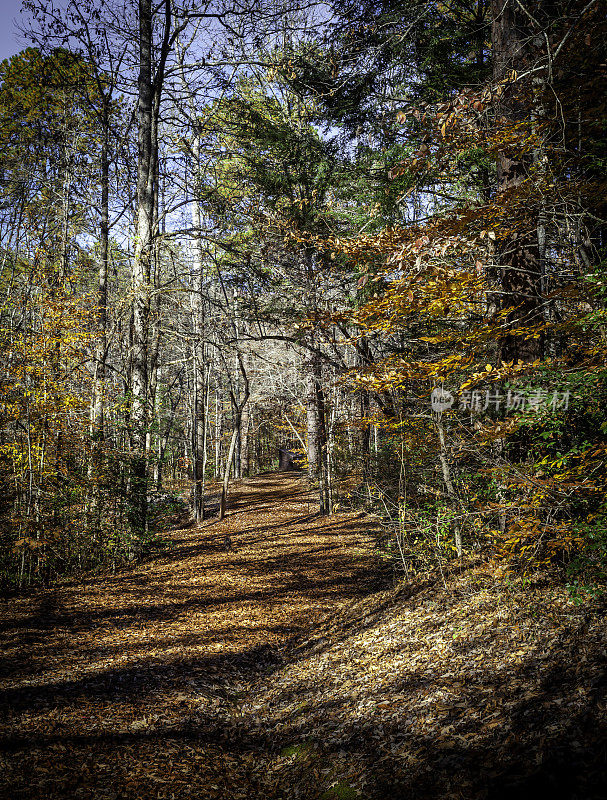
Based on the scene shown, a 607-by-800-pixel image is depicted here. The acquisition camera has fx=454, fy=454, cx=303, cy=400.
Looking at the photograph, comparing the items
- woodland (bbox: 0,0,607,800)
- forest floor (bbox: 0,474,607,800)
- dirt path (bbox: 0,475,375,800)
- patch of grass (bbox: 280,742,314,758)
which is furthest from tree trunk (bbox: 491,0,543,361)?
dirt path (bbox: 0,475,375,800)

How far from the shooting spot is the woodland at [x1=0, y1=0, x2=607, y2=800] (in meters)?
3.67

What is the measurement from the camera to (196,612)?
7062 millimetres

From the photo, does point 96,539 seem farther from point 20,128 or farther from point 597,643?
point 20,128

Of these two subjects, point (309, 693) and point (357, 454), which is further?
point (357, 454)

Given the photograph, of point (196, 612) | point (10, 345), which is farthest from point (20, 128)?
point (196, 612)

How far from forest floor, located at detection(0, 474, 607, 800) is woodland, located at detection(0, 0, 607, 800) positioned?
0.10 feet

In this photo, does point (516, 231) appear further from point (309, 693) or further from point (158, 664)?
point (158, 664)

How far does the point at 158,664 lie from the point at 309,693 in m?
1.87

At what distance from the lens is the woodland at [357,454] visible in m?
3.67

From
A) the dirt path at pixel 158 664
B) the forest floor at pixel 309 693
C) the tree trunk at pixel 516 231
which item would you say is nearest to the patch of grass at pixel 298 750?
the forest floor at pixel 309 693

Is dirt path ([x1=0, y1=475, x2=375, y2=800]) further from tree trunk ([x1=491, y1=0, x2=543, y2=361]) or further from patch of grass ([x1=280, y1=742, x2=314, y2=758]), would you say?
tree trunk ([x1=491, y1=0, x2=543, y2=361])

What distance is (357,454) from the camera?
9883 millimetres

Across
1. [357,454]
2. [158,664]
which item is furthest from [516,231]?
[158,664]

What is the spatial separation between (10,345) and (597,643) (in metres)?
10.3
